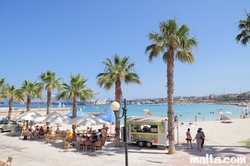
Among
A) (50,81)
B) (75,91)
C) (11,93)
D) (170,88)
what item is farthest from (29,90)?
(170,88)

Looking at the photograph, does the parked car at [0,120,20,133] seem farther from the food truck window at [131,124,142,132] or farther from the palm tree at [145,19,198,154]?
the palm tree at [145,19,198,154]

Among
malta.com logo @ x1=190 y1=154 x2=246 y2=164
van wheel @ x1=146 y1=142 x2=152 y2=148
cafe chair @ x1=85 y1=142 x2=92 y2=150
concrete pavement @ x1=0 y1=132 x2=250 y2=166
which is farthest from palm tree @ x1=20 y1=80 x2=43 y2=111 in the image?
malta.com logo @ x1=190 y1=154 x2=246 y2=164

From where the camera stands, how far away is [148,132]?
1414cm

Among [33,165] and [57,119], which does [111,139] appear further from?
[33,165]

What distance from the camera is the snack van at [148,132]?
1359 centimetres

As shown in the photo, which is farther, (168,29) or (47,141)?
(47,141)

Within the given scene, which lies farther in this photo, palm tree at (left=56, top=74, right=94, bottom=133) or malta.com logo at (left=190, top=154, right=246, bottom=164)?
palm tree at (left=56, top=74, right=94, bottom=133)

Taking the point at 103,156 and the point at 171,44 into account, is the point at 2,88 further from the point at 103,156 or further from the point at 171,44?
the point at 171,44

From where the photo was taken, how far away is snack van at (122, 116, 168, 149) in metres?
13.6

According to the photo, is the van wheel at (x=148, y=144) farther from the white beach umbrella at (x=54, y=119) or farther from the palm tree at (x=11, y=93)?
the palm tree at (x=11, y=93)

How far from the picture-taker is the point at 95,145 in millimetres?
13523

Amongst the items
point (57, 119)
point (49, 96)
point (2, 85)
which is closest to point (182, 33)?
point (57, 119)

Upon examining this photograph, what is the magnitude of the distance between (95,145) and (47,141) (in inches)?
239

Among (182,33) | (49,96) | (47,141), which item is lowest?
(47,141)
